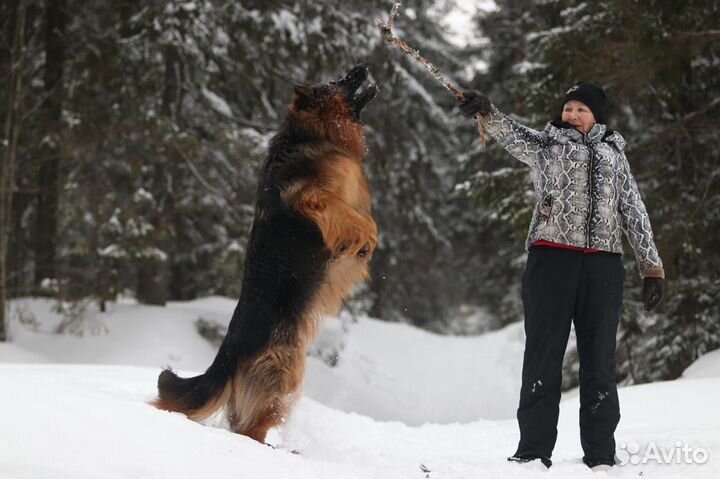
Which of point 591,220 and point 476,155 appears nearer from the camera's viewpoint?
point 591,220

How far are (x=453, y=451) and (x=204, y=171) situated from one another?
9.69 meters

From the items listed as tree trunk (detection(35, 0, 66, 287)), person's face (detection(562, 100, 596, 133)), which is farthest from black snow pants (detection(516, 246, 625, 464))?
tree trunk (detection(35, 0, 66, 287))

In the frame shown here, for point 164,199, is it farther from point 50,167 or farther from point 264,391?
point 264,391

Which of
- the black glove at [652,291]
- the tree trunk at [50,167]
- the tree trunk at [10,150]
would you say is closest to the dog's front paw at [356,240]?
the black glove at [652,291]

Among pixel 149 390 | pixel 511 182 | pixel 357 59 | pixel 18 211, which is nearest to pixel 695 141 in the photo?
pixel 511 182

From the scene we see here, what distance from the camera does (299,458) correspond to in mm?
4051

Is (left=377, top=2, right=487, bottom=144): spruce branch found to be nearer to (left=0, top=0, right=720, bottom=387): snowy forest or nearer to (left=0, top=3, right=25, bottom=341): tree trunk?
(left=0, top=0, right=720, bottom=387): snowy forest

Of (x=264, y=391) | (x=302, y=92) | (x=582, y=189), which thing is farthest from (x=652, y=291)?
(x=302, y=92)

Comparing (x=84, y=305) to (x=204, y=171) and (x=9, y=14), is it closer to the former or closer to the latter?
(x=204, y=171)

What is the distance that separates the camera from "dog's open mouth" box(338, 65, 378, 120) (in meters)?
5.47

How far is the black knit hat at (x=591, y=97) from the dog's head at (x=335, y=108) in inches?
61.1

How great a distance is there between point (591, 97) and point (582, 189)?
0.61m

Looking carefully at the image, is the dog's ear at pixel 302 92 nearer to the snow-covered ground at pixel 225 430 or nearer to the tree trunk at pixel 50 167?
the snow-covered ground at pixel 225 430

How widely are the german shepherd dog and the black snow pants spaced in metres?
1.27
